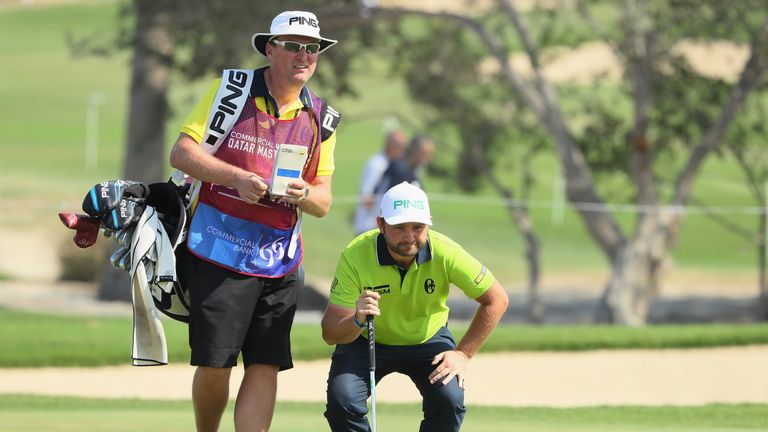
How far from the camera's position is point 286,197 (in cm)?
625

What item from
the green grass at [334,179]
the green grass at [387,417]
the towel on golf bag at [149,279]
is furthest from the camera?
the green grass at [334,179]

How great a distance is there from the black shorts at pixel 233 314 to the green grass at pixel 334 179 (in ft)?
33.9

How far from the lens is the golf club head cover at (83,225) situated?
21.2 ft

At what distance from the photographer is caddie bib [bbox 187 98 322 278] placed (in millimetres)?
6387

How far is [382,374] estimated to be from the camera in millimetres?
6965

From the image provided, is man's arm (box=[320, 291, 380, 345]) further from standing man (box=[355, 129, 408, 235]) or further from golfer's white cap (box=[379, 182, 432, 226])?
standing man (box=[355, 129, 408, 235])

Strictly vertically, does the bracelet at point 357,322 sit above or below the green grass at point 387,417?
above

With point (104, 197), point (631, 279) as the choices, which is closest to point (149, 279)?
point (104, 197)

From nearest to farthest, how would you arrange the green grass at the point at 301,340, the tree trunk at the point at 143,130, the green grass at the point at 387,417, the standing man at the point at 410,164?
the green grass at the point at 387,417 < the green grass at the point at 301,340 < the standing man at the point at 410,164 < the tree trunk at the point at 143,130

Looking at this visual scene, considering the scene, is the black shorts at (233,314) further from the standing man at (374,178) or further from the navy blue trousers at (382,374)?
the standing man at (374,178)

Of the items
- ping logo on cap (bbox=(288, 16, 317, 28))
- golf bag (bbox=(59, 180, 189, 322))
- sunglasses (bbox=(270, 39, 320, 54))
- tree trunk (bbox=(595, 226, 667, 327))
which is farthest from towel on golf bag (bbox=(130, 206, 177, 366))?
tree trunk (bbox=(595, 226, 667, 327))

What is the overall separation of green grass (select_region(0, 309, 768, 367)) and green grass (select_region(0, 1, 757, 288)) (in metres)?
3.07

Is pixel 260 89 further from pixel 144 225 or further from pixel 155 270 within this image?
pixel 155 270

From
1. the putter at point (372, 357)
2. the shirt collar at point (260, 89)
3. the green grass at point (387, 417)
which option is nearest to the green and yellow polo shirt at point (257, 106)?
the shirt collar at point (260, 89)
